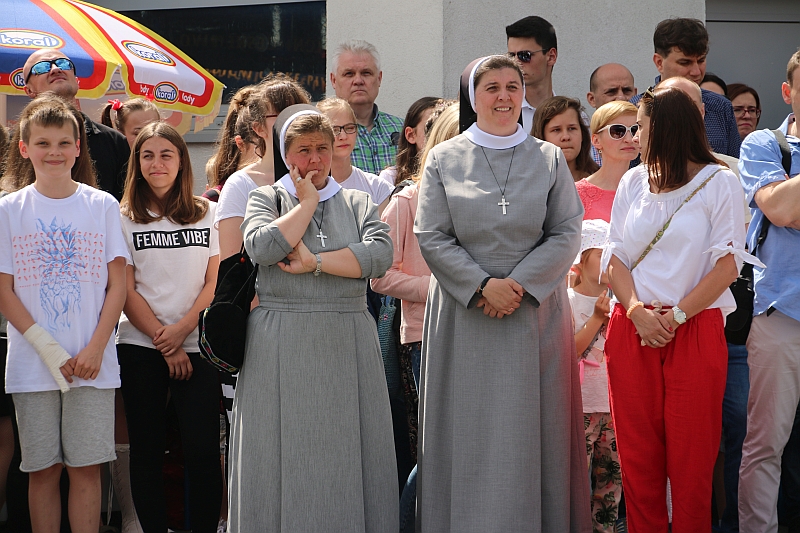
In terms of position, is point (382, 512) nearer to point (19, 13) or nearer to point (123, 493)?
point (123, 493)

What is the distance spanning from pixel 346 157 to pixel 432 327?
1617mm

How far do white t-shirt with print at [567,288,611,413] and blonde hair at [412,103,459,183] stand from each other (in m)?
0.99

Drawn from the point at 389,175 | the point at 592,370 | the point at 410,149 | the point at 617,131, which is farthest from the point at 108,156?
the point at 592,370

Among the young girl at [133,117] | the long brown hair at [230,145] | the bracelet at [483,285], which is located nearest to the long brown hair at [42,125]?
the long brown hair at [230,145]

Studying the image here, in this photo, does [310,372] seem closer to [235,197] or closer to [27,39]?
[235,197]

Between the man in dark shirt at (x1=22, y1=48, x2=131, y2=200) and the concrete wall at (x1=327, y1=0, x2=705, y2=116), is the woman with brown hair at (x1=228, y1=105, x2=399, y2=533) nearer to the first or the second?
the man in dark shirt at (x1=22, y1=48, x2=131, y2=200)

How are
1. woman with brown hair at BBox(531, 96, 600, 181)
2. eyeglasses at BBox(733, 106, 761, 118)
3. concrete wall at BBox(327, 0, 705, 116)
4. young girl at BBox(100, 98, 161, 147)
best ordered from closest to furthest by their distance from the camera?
woman with brown hair at BBox(531, 96, 600, 181), young girl at BBox(100, 98, 161, 147), eyeglasses at BBox(733, 106, 761, 118), concrete wall at BBox(327, 0, 705, 116)

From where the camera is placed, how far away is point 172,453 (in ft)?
16.2

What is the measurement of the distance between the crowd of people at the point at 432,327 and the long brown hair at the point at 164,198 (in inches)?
0.5

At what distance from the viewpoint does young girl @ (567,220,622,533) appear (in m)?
4.26

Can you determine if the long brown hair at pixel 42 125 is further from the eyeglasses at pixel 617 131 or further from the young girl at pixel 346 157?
the eyeglasses at pixel 617 131

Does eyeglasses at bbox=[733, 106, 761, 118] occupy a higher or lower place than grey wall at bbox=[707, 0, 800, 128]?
lower

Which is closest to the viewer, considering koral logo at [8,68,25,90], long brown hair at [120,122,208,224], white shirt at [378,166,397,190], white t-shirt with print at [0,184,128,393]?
white t-shirt with print at [0,184,128,393]

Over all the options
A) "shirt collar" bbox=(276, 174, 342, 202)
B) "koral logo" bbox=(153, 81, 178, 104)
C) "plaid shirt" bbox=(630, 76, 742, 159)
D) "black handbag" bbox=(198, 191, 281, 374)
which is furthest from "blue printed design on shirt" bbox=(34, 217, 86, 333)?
"plaid shirt" bbox=(630, 76, 742, 159)
